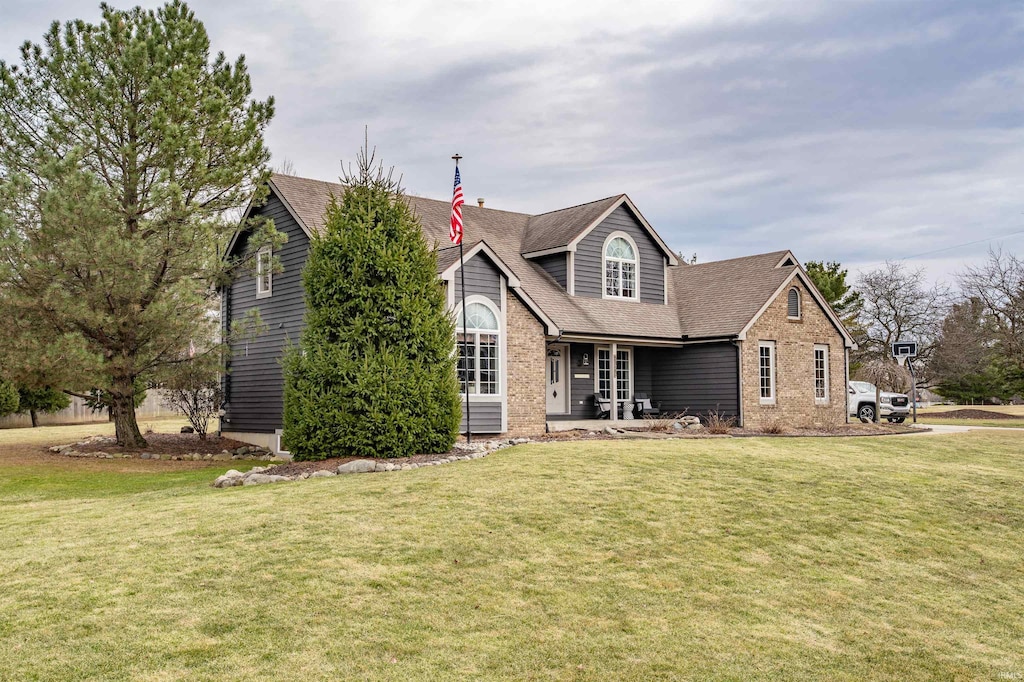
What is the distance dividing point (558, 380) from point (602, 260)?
4063mm

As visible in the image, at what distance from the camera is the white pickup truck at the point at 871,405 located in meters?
31.6

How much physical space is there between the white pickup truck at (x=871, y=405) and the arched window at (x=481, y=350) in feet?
54.2

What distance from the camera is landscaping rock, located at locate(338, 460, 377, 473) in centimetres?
1419

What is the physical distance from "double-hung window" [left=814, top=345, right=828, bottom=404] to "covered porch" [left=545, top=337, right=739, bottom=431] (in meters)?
4.22

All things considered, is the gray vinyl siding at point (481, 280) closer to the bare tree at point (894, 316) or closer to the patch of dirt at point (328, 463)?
the patch of dirt at point (328, 463)

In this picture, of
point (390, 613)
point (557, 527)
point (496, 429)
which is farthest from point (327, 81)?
point (390, 613)

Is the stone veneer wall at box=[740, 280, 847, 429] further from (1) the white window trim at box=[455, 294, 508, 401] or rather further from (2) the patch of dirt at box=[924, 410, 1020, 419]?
(2) the patch of dirt at box=[924, 410, 1020, 419]

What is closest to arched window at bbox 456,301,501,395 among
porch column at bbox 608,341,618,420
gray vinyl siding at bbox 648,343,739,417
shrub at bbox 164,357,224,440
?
porch column at bbox 608,341,618,420

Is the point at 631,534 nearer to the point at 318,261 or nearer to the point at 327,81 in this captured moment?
the point at 318,261

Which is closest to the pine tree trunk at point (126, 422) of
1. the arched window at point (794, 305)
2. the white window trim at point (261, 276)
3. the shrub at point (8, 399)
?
the white window trim at point (261, 276)

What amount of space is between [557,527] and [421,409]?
5941 mm

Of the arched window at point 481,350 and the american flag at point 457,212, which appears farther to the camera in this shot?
the arched window at point 481,350

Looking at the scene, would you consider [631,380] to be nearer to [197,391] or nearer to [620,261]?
[620,261]

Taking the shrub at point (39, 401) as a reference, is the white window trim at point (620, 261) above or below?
above
